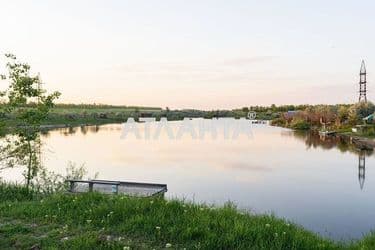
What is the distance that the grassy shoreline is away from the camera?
4.33 m

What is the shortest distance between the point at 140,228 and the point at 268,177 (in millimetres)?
12516

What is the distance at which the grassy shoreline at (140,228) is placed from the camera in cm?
433

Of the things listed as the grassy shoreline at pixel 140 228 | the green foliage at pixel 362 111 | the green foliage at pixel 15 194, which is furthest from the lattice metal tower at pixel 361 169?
the green foliage at pixel 362 111

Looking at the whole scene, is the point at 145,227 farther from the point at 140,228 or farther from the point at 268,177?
the point at 268,177

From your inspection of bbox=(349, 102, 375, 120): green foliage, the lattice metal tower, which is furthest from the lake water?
bbox=(349, 102, 375, 120): green foliage

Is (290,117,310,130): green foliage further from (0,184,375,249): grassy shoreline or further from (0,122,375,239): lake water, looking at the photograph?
(0,184,375,249): grassy shoreline

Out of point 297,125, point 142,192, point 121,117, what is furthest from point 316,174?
point 121,117

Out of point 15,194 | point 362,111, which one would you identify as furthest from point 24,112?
point 362,111

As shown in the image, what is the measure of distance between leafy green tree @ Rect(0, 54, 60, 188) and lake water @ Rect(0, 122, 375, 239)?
13.5 ft

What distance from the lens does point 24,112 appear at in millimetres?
9609

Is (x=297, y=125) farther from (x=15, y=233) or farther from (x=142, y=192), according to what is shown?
(x=15, y=233)

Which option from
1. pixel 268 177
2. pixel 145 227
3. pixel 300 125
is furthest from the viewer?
pixel 300 125

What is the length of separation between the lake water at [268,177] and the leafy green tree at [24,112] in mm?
4110

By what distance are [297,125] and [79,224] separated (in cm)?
5333
